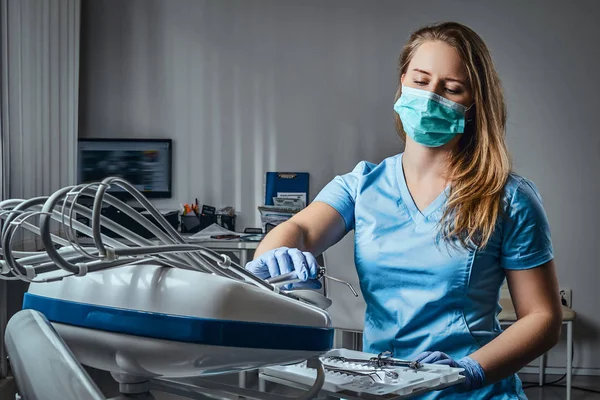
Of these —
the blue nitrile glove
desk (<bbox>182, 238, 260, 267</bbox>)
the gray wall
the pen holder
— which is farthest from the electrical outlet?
the blue nitrile glove

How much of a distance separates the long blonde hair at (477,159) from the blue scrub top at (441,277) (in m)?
0.03

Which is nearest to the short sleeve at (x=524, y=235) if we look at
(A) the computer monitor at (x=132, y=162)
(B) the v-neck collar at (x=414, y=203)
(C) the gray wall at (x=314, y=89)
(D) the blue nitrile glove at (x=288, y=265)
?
(B) the v-neck collar at (x=414, y=203)

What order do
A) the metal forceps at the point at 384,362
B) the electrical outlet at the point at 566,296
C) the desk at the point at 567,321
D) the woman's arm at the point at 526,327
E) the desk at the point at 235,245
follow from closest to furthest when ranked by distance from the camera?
the metal forceps at the point at 384,362, the woman's arm at the point at 526,327, the desk at the point at 567,321, the desk at the point at 235,245, the electrical outlet at the point at 566,296

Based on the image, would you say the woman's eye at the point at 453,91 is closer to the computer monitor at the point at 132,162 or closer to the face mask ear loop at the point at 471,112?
the face mask ear loop at the point at 471,112

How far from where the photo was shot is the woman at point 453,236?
1.23m

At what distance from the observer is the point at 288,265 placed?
3.42 feet

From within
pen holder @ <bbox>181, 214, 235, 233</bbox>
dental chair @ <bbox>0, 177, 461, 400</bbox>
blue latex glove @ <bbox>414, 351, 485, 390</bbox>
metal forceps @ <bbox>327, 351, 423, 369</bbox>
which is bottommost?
pen holder @ <bbox>181, 214, 235, 233</bbox>

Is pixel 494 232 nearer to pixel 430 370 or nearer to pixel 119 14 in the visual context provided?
pixel 430 370

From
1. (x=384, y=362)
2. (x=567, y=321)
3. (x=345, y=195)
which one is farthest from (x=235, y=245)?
(x=384, y=362)

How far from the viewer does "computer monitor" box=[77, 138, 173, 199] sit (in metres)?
4.02

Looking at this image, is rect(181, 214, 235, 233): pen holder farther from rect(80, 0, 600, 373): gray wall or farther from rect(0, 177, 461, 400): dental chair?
rect(0, 177, 461, 400): dental chair

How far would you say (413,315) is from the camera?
125 centimetres

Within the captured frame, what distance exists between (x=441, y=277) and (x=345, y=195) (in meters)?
0.29

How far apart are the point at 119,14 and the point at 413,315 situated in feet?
11.1
